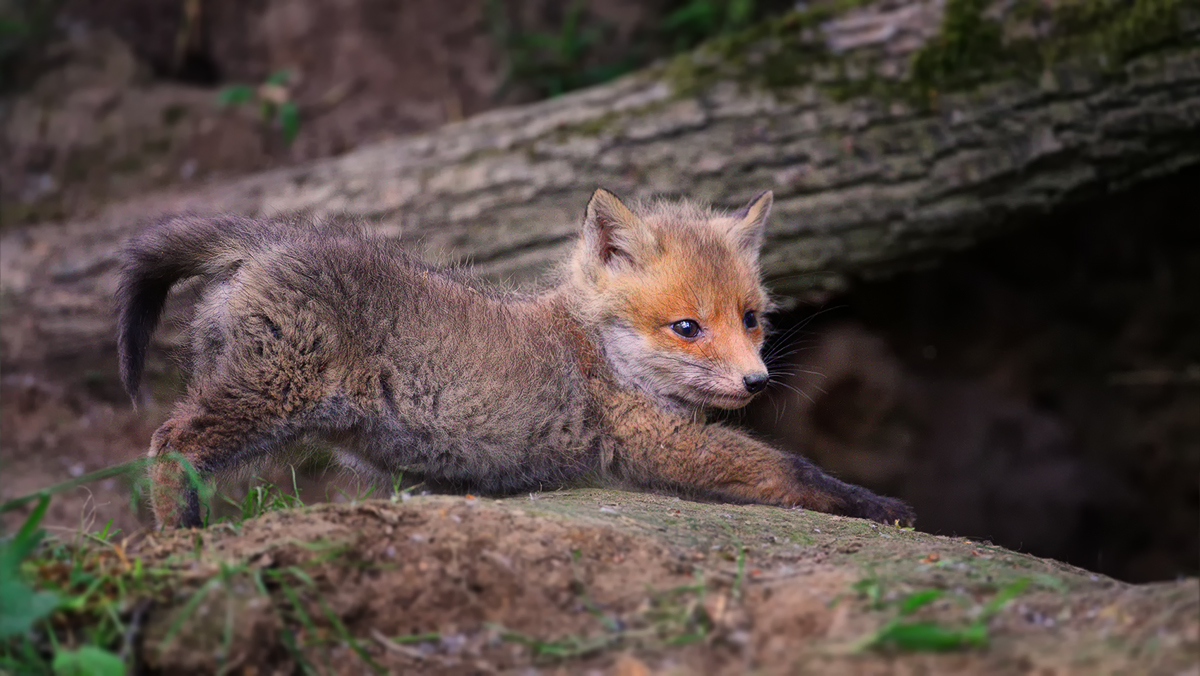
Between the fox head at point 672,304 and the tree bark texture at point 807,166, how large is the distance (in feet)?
3.46

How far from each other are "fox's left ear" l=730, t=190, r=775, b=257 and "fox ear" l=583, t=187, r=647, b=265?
2.18 feet

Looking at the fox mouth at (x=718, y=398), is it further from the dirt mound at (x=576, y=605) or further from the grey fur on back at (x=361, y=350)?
the dirt mound at (x=576, y=605)

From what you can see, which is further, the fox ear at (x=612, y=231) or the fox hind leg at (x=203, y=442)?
the fox ear at (x=612, y=231)

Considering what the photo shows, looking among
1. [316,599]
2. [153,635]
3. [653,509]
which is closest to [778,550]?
[653,509]

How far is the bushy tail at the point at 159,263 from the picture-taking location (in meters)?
4.33

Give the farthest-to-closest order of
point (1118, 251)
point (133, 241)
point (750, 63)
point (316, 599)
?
point (1118, 251), point (750, 63), point (133, 241), point (316, 599)

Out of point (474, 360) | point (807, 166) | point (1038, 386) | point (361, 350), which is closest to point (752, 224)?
point (807, 166)

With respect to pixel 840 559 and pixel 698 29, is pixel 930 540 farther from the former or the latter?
pixel 698 29

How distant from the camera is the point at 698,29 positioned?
8609mm

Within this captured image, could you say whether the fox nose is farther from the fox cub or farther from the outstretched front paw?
the outstretched front paw

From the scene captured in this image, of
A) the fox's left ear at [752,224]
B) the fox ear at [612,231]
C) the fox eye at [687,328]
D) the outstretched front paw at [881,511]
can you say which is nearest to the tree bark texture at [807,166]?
the fox's left ear at [752,224]

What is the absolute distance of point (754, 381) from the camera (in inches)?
187

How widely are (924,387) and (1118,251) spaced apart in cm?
208

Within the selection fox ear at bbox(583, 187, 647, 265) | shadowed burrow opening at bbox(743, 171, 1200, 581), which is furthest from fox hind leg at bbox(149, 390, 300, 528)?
shadowed burrow opening at bbox(743, 171, 1200, 581)
